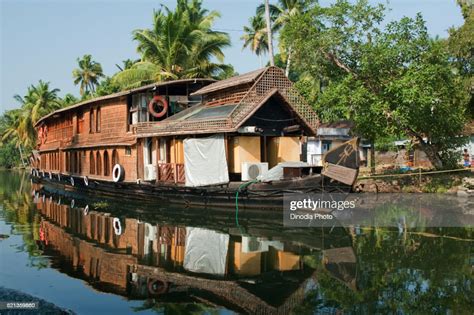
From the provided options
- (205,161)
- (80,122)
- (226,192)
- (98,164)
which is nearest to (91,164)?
(98,164)

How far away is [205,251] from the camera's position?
9570 millimetres

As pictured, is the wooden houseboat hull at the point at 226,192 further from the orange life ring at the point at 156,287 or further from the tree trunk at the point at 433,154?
the tree trunk at the point at 433,154

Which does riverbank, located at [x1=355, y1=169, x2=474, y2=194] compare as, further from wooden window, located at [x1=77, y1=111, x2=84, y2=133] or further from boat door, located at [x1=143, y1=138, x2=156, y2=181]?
wooden window, located at [x1=77, y1=111, x2=84, y2=133]

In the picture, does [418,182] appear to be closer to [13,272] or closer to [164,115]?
[164,115]

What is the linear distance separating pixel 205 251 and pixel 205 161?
6.24 m

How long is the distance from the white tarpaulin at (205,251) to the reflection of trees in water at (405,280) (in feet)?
6.45

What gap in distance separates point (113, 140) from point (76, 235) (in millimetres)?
9118

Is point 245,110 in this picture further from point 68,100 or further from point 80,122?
point 68,100

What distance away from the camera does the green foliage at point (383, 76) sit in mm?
17625

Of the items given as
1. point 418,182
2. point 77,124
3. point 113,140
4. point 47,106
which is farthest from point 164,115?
point 47,106

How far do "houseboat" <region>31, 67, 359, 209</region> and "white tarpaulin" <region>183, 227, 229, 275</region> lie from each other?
9.46 feet

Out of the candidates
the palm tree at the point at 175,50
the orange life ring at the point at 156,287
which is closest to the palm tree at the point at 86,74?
the palm tree at the point at 175,50

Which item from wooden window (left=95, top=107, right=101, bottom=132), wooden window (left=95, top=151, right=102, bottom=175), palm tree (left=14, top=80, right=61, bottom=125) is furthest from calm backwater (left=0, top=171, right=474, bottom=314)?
palm tree (left=14, top=80, right=61, bottom=125)

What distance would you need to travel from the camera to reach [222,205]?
14734 millimetres
